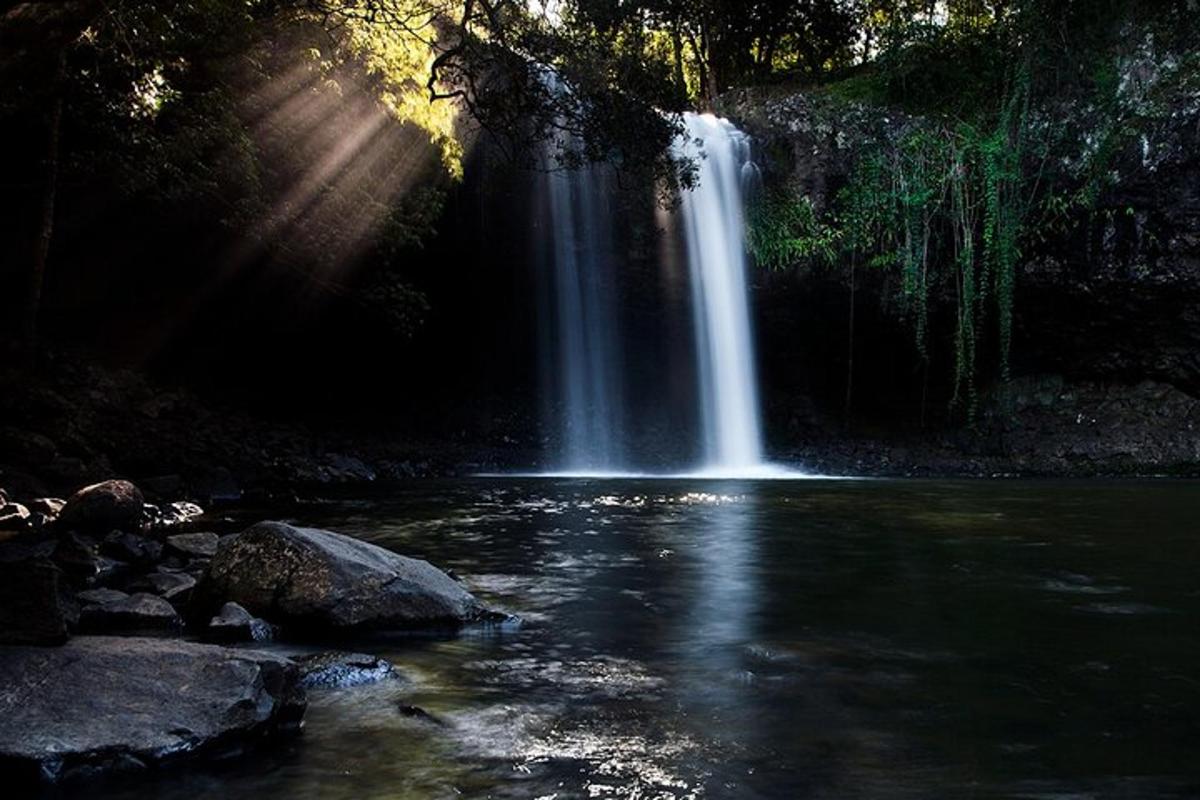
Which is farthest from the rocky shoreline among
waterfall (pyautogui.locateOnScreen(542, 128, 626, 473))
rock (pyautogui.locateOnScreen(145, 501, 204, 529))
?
waterfall (pyautogui.locateOnScreen(542, 128, 626, 473))

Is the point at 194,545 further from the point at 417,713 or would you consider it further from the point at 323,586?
the point at 417,713

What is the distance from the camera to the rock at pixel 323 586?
5.39 m

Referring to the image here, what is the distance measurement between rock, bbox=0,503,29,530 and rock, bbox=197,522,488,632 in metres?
3.69

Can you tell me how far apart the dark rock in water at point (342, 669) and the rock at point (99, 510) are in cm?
491

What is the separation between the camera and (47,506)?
30.8ft

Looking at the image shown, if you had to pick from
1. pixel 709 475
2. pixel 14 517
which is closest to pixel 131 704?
pixel 14 517

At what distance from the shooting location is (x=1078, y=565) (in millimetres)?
7664

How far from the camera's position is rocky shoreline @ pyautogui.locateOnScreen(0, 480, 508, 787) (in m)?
3.37

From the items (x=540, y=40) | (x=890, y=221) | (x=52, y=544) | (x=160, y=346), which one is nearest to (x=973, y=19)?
(x=890, y=221)

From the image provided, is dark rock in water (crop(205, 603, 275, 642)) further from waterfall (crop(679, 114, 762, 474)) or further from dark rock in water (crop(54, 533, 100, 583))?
waterfall (crop(679, 114, 762, 474))

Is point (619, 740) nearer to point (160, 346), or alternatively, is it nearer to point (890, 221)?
point (160, 346)

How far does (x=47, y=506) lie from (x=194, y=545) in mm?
2735

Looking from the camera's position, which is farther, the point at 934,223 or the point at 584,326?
the point at 584,326

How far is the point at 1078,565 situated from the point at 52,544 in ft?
27.3
